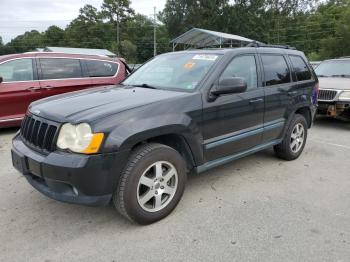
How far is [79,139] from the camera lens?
286cm

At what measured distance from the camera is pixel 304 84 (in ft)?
17.3

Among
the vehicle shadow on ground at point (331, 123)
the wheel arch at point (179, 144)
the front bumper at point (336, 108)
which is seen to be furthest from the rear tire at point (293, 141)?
the vehicle shadow on ground at point (331, 123)

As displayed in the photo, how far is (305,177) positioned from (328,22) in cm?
5955

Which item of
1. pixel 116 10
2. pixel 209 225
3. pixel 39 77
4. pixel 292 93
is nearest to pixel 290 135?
pixel 292 93

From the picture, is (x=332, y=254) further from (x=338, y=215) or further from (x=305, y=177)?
(x=305, y=177)

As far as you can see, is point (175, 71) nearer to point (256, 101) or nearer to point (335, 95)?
point (256, 101)

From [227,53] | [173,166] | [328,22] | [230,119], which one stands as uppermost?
[328,22]

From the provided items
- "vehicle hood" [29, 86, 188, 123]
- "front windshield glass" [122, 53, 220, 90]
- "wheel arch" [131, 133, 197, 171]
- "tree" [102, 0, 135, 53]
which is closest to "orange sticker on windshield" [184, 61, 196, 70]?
"front windshield glass" [122, 53, 220, 90]

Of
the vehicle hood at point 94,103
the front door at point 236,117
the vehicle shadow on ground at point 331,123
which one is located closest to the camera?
the vehicle hood at point 94,103

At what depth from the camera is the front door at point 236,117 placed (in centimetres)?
372

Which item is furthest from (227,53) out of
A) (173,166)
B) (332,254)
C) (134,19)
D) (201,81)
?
(134,19)

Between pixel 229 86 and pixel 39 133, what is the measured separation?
1.98 m

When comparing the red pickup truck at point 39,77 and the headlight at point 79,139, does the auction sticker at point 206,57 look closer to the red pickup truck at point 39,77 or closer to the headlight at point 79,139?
the headlight at point 79,139

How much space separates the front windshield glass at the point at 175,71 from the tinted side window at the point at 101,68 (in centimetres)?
359
